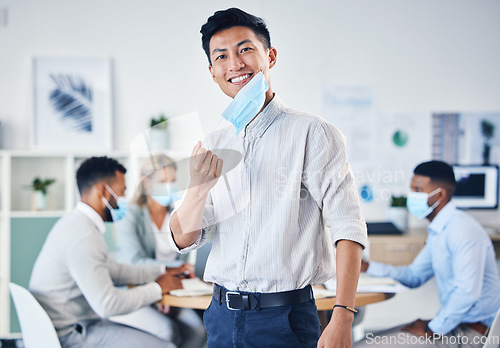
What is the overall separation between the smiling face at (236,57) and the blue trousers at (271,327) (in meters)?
0.50

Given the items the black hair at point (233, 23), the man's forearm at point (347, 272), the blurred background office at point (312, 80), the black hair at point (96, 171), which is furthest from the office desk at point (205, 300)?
the blurred background office at point (312, 80)

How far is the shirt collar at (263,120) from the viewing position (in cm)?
111

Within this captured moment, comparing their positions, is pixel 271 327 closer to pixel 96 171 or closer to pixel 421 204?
pixel 96 171

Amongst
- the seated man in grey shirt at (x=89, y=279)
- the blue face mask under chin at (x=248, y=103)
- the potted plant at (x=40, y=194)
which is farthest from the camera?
the potted plant at (x=40, y=194)

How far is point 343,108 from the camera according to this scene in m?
3.22

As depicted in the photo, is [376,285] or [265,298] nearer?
[265,298]

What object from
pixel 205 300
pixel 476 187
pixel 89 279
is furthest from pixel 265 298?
pixel 476 187

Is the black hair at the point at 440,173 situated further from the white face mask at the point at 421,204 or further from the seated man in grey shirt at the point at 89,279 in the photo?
the seated man in grey shirt at the point at 89,279

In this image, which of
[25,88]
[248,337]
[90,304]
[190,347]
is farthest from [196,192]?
[25,88]

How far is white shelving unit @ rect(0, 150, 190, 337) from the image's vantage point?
9.27 ft

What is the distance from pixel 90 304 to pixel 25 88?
193cm

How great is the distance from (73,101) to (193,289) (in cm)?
178

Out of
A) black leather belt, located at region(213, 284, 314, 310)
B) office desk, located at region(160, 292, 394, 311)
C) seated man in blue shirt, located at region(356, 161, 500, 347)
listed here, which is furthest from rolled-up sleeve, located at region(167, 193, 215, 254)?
seated man in blue shirt, located at region(356, 161, 500, 347)

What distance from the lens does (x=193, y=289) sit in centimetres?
192
